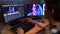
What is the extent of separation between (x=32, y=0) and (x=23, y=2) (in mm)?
350

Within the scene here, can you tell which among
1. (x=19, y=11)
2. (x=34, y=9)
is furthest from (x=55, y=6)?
(x=34, y=9)

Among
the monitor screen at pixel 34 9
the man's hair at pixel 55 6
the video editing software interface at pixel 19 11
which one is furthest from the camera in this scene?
the monitor screen at pixel 34 9

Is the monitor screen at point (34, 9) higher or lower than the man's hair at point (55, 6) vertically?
lower

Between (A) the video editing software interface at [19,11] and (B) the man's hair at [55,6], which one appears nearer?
(B) the man's hair at [55,6]

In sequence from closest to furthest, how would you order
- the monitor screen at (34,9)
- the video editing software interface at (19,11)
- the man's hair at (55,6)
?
the man's hair at (55,6) → the video editing software interface at (19,11) → the monitor screen at (34,9)

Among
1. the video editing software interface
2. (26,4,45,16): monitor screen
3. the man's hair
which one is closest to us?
the man's hair

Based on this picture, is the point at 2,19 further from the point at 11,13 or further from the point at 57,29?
the point at 57,29

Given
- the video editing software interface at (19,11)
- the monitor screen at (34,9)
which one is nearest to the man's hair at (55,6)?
the video editing software interface at (19,11)


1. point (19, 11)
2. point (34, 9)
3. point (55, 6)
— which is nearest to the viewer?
point (55, 6)

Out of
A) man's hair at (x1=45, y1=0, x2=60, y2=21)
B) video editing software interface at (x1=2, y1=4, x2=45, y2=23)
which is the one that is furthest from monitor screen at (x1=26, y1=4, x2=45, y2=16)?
man's hair at (x1=45, y1=0, x2=60, y2=21)

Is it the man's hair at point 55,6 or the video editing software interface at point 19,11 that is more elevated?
the man's hair at point 55,6

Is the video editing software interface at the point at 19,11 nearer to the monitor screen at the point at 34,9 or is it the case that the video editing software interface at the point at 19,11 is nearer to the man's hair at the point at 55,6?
the monitor screen at the point at 34,9

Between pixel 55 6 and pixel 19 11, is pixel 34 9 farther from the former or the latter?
pixel 55 6

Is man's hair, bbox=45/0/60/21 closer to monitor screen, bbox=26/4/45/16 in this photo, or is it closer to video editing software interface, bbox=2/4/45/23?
video editing software interface, bbox=2/4/45/23
